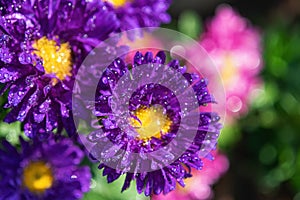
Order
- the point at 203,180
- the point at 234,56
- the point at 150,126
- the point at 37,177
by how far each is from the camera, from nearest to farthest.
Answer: the point at 150,126
the point at 37,177
the point at 203,180
the point at 234,56

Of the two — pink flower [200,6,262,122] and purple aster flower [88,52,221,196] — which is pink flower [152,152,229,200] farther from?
purple aster flower [88,52,221,196]

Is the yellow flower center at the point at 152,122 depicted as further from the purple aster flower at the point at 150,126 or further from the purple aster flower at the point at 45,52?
the purple aster flower at the point at 45,52

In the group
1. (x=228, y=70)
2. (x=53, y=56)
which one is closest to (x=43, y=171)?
(x=53, y=56)

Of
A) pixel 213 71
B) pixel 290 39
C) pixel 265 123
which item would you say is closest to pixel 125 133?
pixel 213 71

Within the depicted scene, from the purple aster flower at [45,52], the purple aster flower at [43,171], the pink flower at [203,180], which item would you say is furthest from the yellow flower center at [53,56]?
the pink flower at [203,180]

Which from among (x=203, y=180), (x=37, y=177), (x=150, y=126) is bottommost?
(x=203, y=180)

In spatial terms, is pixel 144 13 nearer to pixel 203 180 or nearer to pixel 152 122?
pixel 152 122

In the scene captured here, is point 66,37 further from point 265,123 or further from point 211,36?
point 265,123
